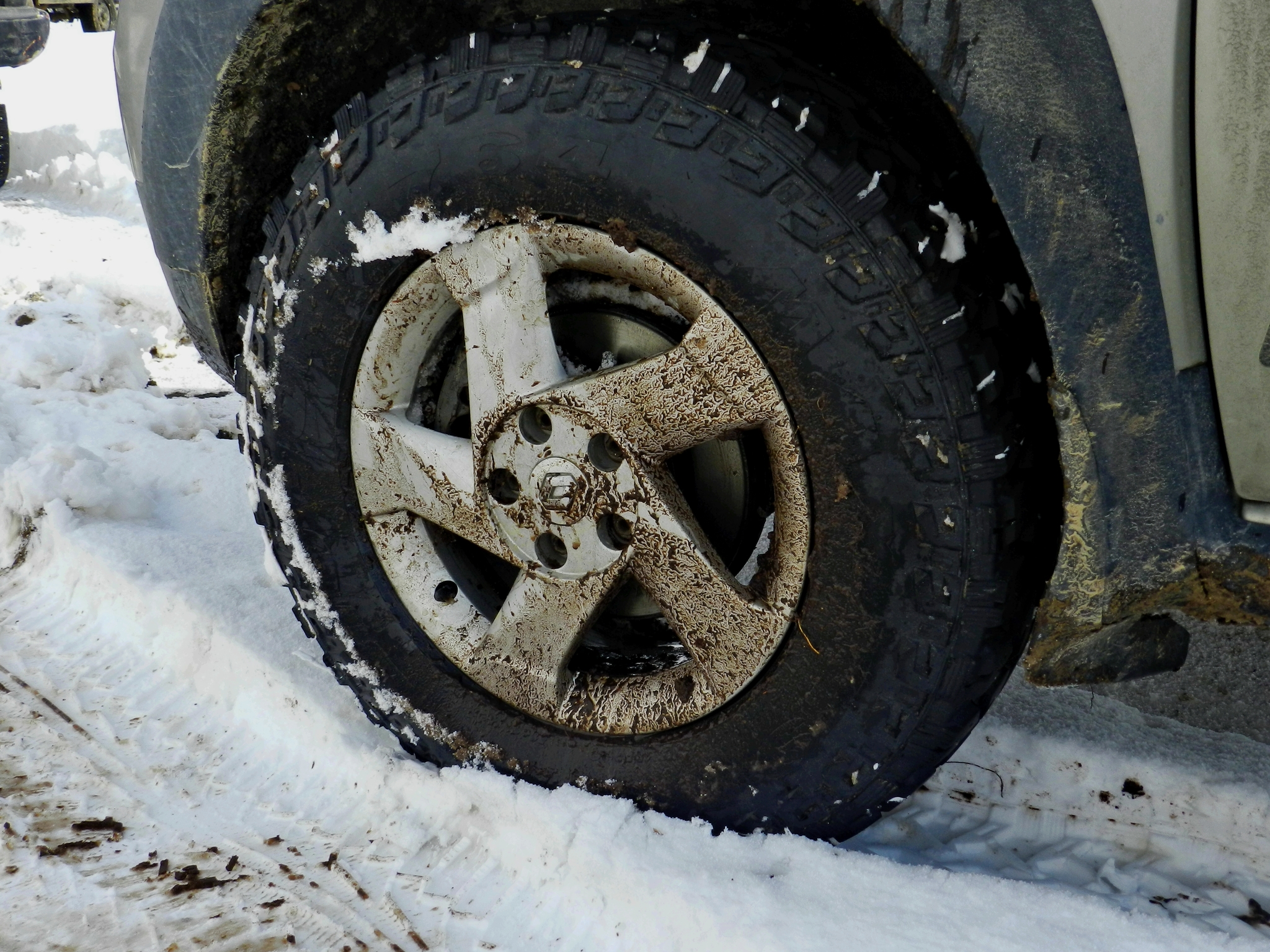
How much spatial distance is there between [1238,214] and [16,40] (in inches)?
340

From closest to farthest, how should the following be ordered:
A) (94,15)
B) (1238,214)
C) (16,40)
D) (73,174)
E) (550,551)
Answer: (1238,214), (550,551), (73,174), (16,40), (94,15)

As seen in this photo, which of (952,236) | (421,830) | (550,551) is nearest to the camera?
(952,236)

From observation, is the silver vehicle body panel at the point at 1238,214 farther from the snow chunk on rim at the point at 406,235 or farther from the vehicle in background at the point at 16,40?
the vehicle in background at the point at 16,40

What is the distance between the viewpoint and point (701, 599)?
5.25ft

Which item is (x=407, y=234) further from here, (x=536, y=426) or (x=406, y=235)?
(x=536, y=426)

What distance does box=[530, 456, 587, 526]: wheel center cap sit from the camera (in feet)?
5.37

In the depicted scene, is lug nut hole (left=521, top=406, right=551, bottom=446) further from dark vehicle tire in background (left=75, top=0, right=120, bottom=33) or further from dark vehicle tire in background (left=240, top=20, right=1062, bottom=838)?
dark vehicle tire in background (left=75, top=0, right=120, bottom=33)

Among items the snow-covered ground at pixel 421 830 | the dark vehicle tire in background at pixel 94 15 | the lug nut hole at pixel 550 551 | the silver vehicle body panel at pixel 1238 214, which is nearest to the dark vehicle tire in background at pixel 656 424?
the lug nut hole at pixel 550 551

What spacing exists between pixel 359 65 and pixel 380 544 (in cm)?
86

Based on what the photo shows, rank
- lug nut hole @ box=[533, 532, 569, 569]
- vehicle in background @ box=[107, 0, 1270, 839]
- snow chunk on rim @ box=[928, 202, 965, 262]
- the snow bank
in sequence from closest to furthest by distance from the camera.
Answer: vehicle in background @ box=[107, 0, 1270, 839]
snow chunk on rim @ box=[928, 202, 965, 262]
lug nut hole @ box=[533, 532, 569, 569]
the snow bank

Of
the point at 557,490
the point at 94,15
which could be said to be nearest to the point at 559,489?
the point at 557,490

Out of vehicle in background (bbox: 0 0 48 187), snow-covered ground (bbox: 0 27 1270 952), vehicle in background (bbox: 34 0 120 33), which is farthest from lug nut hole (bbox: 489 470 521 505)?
vehicle in background (bbox: 34 0 120 33)

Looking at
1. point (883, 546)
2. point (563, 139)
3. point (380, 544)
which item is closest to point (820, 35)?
point (563, 139)

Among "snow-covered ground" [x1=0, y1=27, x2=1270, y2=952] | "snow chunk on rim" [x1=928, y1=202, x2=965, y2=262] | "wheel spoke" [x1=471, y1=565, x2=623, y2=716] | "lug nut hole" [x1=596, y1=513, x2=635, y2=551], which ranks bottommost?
"snow-covered ground" [x1=0, y1=27, x2=1270, y2=952]
